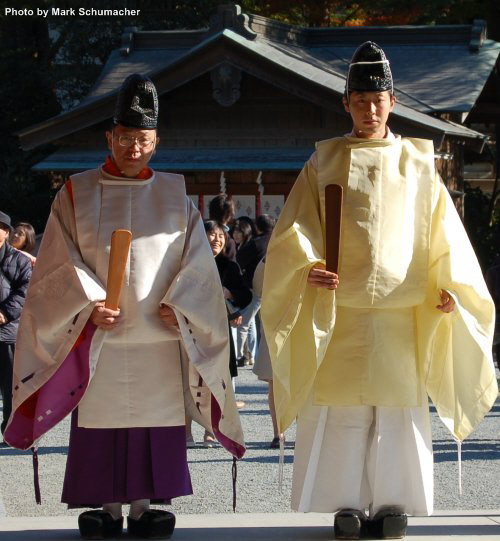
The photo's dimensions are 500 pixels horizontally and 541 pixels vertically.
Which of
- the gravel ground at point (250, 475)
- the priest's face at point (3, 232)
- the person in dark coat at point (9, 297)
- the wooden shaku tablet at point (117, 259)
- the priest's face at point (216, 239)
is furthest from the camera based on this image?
the person in dark coat at point (9, 297)

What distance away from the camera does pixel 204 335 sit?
5.16 metres

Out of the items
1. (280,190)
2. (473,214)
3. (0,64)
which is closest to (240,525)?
(280,190)

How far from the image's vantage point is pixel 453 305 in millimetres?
5172

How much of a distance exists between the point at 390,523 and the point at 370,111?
172 centimetres

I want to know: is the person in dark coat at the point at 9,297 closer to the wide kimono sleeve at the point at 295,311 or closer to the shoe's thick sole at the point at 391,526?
the wide kimono sleeve at the point at 295,311

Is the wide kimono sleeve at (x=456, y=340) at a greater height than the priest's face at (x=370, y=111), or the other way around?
the priest's face at (x=370, y=111)

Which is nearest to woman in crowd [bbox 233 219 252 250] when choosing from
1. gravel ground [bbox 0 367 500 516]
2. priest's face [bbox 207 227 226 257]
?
gravel ground [bbox 0 367 500 516]

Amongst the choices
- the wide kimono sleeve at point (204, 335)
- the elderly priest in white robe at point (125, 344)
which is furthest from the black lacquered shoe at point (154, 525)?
the wide kimono sleeve at point (204, 335)

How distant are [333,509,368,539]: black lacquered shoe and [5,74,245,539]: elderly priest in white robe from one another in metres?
0.59

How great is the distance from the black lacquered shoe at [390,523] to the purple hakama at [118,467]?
85cm

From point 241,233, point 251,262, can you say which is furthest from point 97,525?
point 241,233

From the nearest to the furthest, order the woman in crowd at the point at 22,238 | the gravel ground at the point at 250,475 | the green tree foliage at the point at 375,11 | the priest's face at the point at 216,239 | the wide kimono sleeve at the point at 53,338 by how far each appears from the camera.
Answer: the wide kimono sleeve at the point at 53,338
the gravel ground at the point at 250,475
the priest's face at the point at 216,239
the woman in crowd at the point at 22,238
the green tree foliage at the point at 375,11

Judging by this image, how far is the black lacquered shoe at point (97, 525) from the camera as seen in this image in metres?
5.08

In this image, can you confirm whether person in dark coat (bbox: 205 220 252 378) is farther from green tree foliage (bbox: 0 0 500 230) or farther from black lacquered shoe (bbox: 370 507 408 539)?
green tree foliage (bbox: 0 0 500 230)
